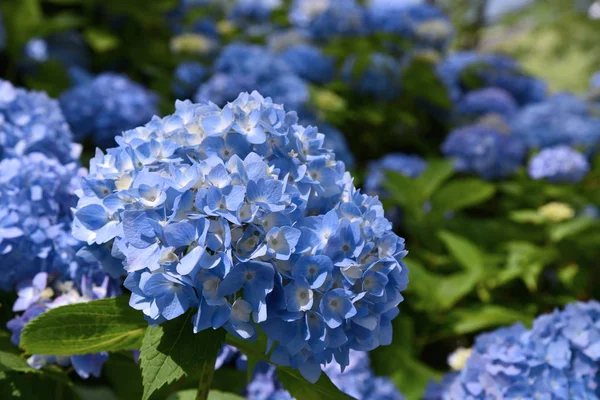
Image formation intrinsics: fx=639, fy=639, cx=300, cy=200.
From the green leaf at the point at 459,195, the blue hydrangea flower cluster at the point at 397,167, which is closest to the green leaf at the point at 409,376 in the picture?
the green leaf at the point at 459,195

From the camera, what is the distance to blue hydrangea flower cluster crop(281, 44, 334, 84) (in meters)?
3.57

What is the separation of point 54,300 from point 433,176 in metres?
1.99

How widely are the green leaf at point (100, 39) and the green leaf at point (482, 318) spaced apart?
227cm

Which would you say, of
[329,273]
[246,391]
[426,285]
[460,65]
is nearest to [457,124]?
[460,65]

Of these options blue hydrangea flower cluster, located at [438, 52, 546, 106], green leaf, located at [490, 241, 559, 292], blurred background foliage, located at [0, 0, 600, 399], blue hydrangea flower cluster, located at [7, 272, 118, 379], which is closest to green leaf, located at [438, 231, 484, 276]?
blurred background foliage, located at [0, 0, 600, 399]

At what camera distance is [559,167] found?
112 inches

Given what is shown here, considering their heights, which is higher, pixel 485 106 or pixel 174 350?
pixel 174 350

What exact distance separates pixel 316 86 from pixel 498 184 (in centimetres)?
117

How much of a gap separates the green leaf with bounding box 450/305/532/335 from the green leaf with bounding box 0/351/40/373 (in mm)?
1514

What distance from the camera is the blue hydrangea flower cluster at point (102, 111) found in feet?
8.75

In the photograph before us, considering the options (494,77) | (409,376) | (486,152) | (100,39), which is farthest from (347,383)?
(494,77)

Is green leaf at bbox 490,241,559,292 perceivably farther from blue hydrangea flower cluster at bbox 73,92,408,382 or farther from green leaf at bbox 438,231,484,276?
blue hydrangea flower cluster at bbox 73,92,408,382

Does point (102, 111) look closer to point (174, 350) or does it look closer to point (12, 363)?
point (12, 363)

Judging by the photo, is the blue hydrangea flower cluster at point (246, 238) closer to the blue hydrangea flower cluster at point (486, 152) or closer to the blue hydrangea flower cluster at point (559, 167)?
the blue hydrangea flower cluster at point (559, 167)
